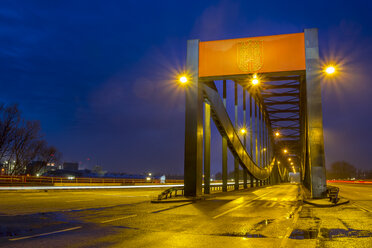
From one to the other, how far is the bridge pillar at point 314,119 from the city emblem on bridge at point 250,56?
9.72 ft

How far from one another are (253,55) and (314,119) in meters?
5.76

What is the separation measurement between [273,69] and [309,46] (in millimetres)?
2582

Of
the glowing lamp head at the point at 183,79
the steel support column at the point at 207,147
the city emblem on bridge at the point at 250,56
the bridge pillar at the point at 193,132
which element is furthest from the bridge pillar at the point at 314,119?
the steel support column at the point at 207,147

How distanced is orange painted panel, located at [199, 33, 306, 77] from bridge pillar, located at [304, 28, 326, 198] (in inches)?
19.2

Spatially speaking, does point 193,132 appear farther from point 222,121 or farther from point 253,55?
point 222,121

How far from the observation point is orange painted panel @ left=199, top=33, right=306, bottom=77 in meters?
19.9

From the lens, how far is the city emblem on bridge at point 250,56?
2044 cm

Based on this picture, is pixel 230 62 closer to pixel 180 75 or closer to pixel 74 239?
pixel 180 75

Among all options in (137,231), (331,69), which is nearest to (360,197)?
(331,69)

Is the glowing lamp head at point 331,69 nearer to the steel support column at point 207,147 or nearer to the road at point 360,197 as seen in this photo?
the road at point 360,197

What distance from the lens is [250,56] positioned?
20562 millimetres

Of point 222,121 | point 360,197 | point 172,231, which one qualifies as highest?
point 222,121

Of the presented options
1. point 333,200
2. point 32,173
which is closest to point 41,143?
point 32,173

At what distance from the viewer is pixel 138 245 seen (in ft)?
22.2
